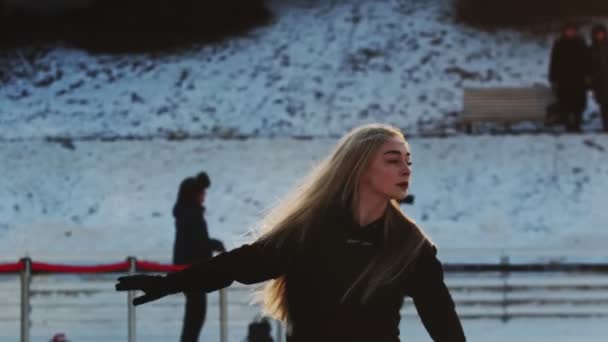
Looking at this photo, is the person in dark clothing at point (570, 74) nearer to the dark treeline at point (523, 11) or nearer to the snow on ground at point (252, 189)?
the snow on ground at point (252, 189)

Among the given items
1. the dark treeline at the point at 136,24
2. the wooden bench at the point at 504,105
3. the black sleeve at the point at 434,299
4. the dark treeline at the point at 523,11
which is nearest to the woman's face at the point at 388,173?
the black sleeve at the point at 434,299

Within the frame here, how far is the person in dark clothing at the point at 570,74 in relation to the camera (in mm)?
21719

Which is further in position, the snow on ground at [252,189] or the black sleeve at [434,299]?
the snow on ground at [252,189]

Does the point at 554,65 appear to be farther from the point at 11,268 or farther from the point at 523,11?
the point at 11,268

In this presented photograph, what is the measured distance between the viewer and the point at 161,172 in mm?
21234

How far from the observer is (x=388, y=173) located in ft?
14.0

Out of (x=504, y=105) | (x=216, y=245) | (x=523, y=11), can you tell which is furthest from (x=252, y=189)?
(x=523, y=11)

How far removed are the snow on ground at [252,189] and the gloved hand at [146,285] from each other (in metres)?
12.6

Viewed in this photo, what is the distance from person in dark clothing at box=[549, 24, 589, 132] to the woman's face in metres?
17.7

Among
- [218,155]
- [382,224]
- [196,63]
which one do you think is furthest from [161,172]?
[382,224]

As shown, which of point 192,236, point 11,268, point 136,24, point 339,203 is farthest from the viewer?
point 136,24

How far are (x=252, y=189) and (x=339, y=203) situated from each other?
53.5 ft

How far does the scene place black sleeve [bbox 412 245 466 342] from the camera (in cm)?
419

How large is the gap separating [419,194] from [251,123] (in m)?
5.01
